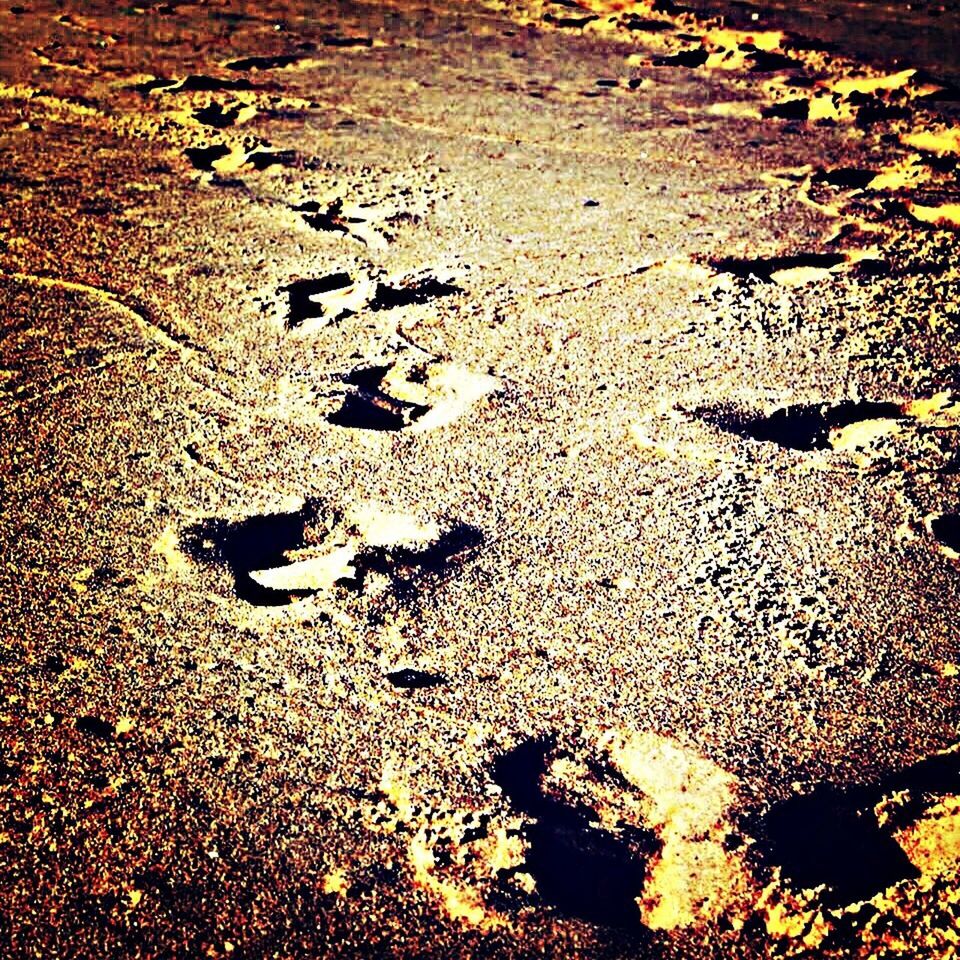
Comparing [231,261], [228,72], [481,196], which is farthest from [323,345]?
[228,72]

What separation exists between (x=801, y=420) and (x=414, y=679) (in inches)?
53.0

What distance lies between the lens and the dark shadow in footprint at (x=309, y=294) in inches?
119

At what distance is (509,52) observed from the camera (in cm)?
559

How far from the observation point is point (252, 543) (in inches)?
87.3

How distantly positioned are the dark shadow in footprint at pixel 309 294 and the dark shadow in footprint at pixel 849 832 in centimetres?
200

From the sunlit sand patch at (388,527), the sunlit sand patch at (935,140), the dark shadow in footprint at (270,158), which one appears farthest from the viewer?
the sunlit sand patch at (935,140)

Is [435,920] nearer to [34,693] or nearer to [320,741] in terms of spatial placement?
[320,741]

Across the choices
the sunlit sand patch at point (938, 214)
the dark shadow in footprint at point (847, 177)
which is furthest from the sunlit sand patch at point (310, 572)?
the dark shadow in footprint at point (847, 177)

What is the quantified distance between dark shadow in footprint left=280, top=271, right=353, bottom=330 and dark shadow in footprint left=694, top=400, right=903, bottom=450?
1257 mm

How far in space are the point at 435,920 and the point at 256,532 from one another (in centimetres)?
103

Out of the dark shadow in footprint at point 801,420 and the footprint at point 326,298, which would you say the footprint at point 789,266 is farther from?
the footprint at point 326,298

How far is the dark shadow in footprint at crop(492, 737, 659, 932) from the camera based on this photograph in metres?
1.57

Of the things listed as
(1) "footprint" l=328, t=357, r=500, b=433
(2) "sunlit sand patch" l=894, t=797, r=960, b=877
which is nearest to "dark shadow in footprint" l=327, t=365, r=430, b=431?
(1) "footprint" l=328, t=357, r=500, b=433

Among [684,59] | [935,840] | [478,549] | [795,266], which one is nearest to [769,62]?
Answer: [684,59]
